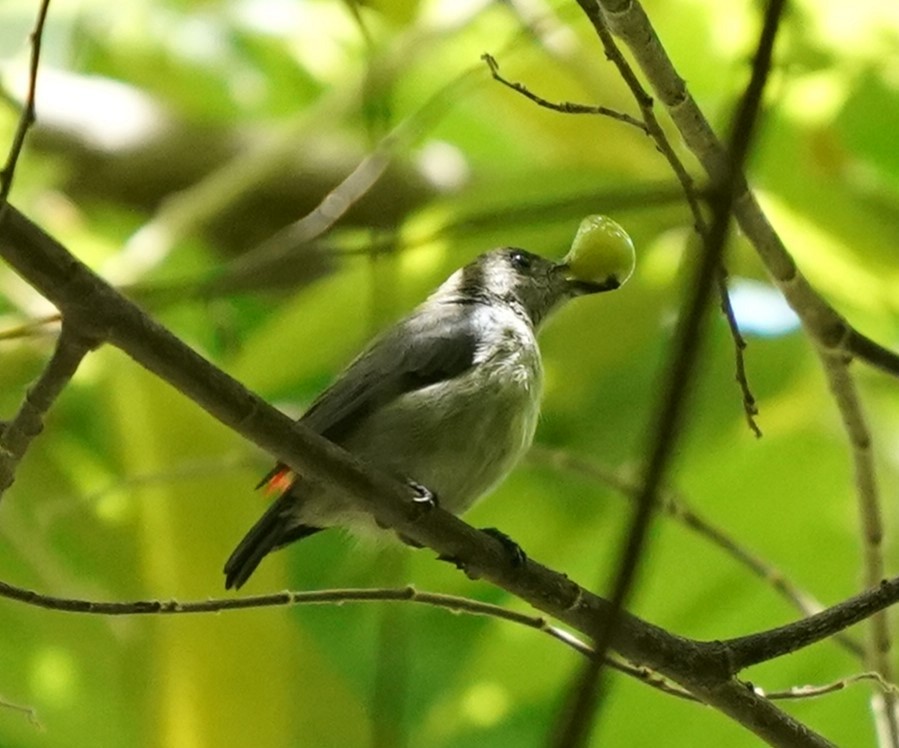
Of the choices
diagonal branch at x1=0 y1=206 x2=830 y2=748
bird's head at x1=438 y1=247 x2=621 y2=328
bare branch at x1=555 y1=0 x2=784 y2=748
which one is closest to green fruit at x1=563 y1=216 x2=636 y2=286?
diagonal branch at x1=0 y1=206 x2=830 y2=748

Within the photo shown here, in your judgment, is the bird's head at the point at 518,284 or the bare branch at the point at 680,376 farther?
the bird's head at the point at 518,284

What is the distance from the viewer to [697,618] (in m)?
2.62

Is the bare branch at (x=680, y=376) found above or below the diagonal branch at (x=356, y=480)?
below

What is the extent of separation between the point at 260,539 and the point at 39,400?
764 mm

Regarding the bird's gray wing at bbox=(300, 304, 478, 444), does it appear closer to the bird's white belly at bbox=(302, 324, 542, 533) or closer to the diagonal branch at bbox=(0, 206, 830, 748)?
the bird's white belly at bbox=(302, 324, 542, 533)

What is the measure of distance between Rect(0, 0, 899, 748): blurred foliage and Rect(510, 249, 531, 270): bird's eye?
Answer: 10cm

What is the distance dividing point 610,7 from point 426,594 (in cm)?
60

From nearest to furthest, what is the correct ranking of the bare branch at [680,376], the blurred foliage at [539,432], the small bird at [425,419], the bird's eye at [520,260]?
the bare branch at [680,376], the small bird at [425,419], the blurred foliage at [539,432], the bird's eye at [520,260]

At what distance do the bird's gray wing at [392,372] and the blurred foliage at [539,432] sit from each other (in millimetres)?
98

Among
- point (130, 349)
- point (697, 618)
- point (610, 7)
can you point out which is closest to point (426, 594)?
point (130, 349)

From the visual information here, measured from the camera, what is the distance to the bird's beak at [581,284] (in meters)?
2.04

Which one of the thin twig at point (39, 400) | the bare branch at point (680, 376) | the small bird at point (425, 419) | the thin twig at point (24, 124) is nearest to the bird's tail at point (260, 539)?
the small bird at point (425, 419)

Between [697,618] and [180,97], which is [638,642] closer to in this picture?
[697,618]

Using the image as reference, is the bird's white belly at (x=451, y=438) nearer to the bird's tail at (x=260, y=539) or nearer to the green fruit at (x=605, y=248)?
the bird's tail at (x=260, y=539)
